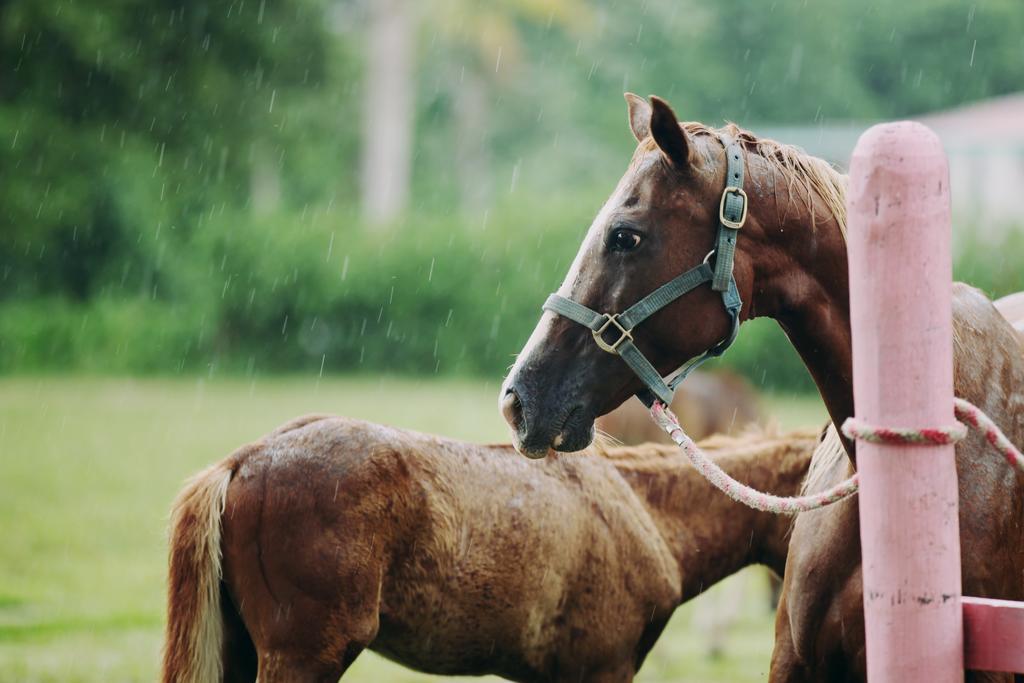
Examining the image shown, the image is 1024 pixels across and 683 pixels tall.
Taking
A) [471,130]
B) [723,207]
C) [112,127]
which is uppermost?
[471,130]

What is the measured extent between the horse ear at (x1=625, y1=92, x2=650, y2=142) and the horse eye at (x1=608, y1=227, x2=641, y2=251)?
0.41 m

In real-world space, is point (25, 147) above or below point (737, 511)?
above

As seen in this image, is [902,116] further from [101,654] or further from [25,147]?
[101,654]

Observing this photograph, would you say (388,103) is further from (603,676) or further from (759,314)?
(759,314)

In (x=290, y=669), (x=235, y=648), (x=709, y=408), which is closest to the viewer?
(x=290, y=669)

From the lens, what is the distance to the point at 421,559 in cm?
354

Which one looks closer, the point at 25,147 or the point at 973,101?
the point at 25,147

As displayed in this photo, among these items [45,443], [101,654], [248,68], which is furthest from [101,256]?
[101,654]

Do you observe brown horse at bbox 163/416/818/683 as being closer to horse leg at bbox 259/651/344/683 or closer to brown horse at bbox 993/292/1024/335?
horse leg at bbox 259/651/344/683

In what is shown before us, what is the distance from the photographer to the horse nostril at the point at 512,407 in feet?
8.29

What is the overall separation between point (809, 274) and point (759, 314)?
0.15 metres

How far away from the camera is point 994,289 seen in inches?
680

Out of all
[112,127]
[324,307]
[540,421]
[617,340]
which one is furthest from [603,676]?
[112,127]

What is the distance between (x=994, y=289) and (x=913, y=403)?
17.1 metres
